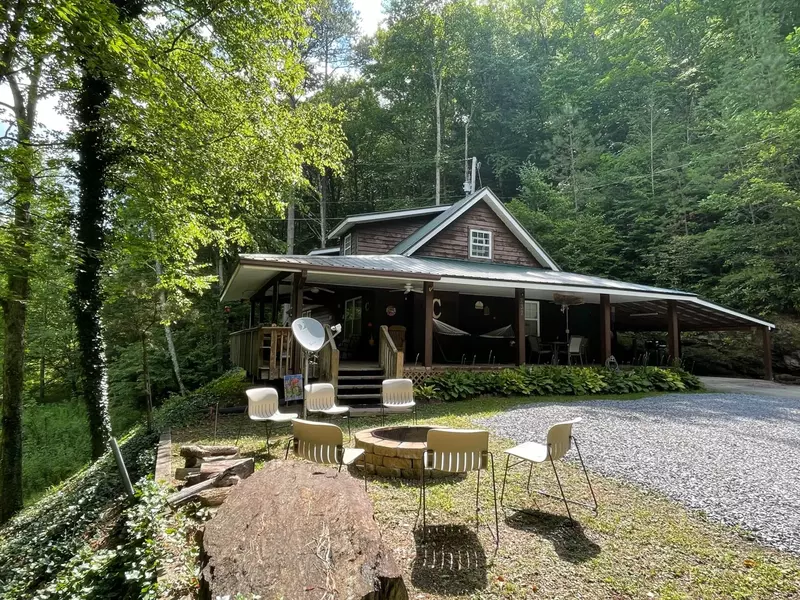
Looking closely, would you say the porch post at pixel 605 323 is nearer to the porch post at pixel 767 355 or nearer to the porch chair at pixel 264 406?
the porch post at pixel 767 355

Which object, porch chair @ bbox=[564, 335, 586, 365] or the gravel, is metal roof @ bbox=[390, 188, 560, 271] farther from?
the gravel

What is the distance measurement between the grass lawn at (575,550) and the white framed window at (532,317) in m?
11.0

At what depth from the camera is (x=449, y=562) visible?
314cm

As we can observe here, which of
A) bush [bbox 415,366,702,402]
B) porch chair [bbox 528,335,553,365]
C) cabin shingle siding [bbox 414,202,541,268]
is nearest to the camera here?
bush [bbox 415,366,702,402]

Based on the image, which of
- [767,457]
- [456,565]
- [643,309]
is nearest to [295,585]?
[456,565]

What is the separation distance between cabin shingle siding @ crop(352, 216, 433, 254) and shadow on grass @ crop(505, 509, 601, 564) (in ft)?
40.2

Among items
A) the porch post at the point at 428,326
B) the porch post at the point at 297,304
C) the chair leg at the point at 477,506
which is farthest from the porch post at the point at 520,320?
the chair leg at the point at 477,506

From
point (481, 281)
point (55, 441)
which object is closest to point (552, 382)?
point (481, 281)

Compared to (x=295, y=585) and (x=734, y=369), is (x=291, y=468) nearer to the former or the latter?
(x=295, y=585)

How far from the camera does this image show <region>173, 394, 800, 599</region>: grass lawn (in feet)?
9.18

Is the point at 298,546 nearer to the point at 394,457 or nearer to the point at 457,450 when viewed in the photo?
the point at 457,450

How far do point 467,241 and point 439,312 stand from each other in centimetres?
308

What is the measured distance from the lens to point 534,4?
112ft

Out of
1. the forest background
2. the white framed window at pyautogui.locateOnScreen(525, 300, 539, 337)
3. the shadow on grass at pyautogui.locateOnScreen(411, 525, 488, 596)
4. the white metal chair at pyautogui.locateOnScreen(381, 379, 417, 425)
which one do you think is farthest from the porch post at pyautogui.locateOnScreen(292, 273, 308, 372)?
the white framed window at pyautogui.locateOnScreen(525, 300, 539, 337)
